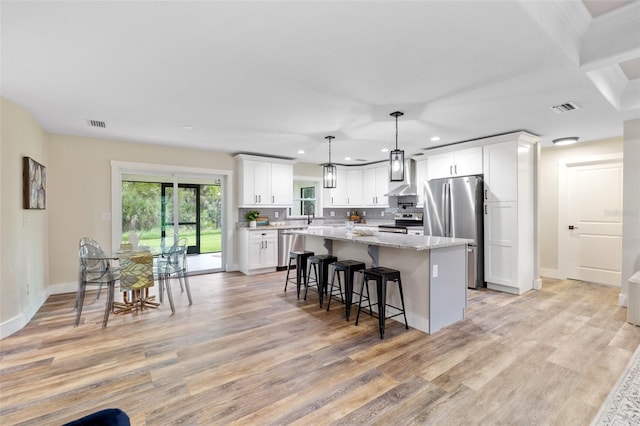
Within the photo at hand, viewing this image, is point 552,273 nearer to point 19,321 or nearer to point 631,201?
point 631,201

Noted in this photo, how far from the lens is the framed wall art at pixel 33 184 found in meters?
3.53

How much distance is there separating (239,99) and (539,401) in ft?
11.8

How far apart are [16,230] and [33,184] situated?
0.68 metres

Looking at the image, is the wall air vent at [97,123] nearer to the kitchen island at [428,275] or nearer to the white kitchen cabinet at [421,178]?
the kitchen island at [428,275]

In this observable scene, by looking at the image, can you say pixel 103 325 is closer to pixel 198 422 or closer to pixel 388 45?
pixel 198 422

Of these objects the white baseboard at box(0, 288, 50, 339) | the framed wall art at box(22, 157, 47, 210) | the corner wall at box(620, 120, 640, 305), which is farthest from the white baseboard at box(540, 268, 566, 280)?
the framed wall art at box(22, 157, 47, 210)

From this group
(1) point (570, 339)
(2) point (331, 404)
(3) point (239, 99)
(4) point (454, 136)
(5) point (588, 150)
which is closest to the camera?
(2) point (331, 404)

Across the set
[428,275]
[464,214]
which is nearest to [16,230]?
[428,275]

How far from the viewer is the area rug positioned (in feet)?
6.00

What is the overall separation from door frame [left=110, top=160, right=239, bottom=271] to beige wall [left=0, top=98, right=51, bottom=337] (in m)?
1.11

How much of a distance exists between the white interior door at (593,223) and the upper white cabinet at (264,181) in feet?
17.3

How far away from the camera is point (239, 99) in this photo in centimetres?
322

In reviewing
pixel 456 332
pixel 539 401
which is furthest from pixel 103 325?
pixel 539 401

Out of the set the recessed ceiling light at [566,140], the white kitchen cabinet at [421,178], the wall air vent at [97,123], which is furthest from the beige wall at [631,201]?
the wall air vent at [97,123]
